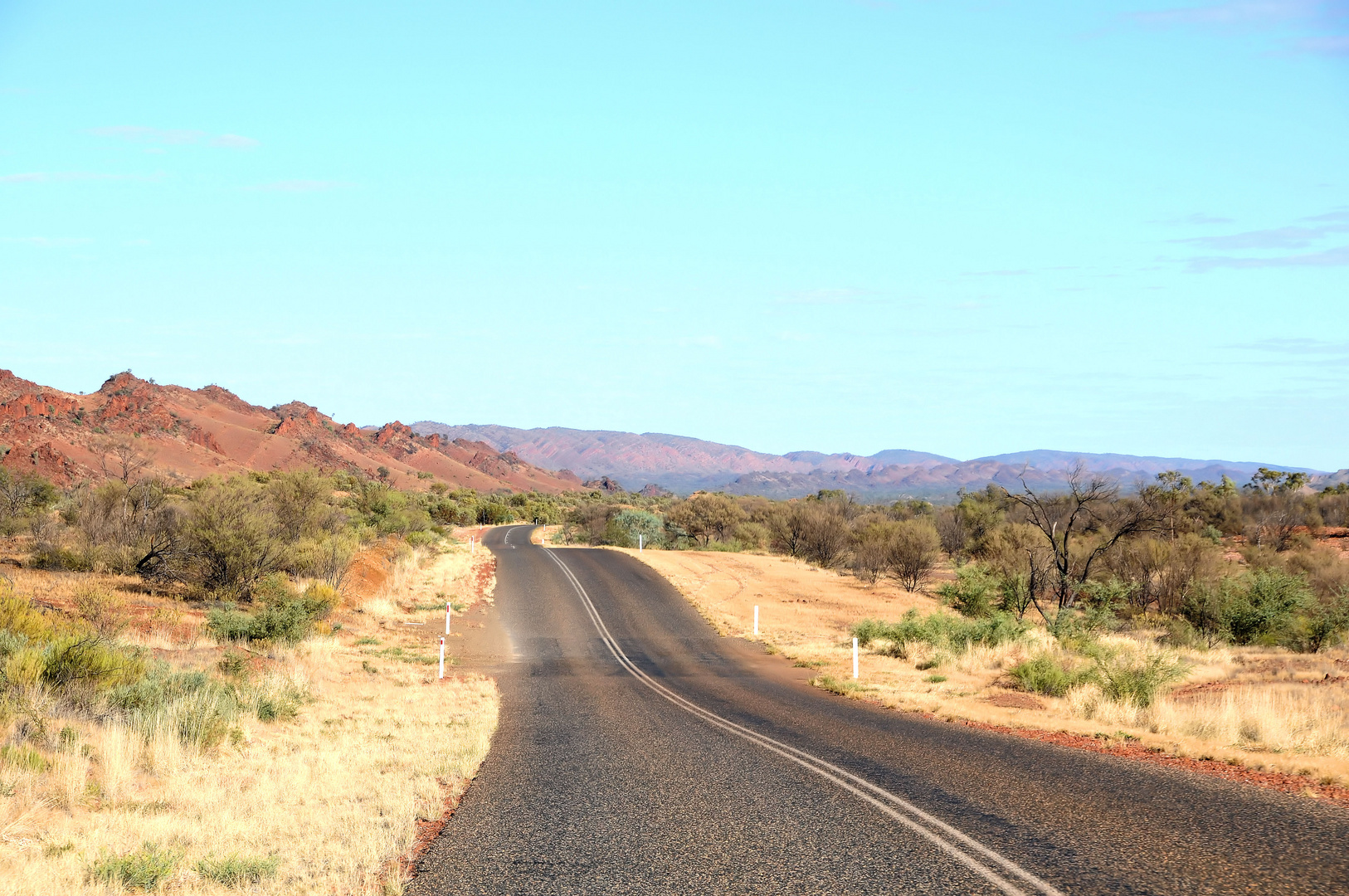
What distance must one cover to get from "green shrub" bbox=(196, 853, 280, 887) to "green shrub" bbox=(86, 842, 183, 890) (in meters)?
0.22

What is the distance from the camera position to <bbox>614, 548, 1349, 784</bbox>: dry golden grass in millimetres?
10984

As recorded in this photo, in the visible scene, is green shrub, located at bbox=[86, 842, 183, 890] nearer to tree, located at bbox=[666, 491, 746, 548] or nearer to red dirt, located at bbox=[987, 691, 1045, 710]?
red dirt, located at bbox=[987, 691, 1045, 710]

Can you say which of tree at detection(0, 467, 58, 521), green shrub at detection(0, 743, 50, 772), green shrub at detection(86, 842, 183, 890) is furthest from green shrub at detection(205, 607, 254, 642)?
tree at detection(0, 467, 58, 521)

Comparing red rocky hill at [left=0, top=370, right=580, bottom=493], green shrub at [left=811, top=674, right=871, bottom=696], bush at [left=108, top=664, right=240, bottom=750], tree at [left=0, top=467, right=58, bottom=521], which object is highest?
red rocky hill at [left=0, top=370, right=580, bottom=493]

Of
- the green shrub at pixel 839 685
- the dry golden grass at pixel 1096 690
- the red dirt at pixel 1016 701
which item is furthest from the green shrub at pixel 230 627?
the red dirt at pixel 1016 701

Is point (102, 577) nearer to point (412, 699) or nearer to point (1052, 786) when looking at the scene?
point (412, 699)

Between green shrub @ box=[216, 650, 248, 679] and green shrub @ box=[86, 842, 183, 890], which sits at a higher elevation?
green shrub @ box=[86, 842, 183, 890]

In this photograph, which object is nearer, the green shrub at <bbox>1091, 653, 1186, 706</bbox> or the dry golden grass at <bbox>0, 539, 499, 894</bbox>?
the dry golden grass at <bbox>0, 539, 499, 894</bbox>

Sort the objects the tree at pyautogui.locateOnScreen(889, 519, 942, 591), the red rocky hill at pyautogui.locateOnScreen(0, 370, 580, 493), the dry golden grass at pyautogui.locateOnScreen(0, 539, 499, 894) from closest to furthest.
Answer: the dry golden grass at pyautogui.locateOnScreen(0, 539, 499, 894)
the tree at pyautogui.locateOnScreen(889, 519, 942, 591)
the red rocky hill at pyautogui.locateOnScreen(0, 370, 580, 493)

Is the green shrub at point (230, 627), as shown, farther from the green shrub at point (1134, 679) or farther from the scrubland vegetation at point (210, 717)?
the green shrub at point (1134, 679)

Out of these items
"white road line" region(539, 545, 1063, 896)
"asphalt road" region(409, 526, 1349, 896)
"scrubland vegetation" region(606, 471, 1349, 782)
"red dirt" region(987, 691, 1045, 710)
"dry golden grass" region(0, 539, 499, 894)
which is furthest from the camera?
"red dirt" region(987, 691, 1045, 710)

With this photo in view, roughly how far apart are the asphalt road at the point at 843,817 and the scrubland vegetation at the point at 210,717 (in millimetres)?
1012

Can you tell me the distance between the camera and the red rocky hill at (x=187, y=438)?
68.9 meters

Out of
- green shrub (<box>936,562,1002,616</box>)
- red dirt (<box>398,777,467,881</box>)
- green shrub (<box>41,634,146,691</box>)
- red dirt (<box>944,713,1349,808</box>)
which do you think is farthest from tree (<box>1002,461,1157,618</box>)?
green shrub (<box>41,634,146,691</box>)
